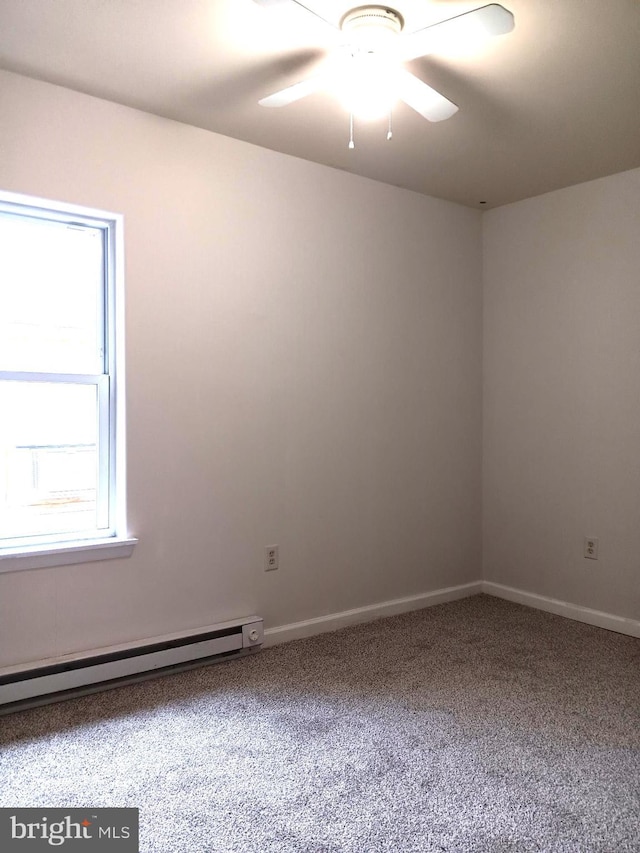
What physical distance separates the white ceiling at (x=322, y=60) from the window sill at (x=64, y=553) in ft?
5.99

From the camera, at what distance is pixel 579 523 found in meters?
3.71

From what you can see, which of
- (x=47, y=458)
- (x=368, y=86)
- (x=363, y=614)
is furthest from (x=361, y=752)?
(x=368, y=86)

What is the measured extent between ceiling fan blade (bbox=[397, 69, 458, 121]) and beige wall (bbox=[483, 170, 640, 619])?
164cm

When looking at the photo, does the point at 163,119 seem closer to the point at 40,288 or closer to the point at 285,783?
the point at 40,288

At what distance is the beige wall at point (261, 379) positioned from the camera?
270 cm

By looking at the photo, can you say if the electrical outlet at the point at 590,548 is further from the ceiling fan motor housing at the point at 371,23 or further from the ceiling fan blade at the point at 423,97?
the ceiling fan motor housing at the point at 371,23

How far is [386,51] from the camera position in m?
2.20

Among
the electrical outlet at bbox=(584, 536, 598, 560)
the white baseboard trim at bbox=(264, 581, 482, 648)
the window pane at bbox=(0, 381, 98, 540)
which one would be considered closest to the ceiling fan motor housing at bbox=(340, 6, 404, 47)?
the window pane at bbox=(0, 381, 98, 540)

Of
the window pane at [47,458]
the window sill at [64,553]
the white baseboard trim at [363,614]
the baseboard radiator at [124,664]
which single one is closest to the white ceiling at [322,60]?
the window pane at [47,458]

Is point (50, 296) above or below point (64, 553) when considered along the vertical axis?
above

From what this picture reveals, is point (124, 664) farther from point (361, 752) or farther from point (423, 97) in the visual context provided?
point (423, 97)

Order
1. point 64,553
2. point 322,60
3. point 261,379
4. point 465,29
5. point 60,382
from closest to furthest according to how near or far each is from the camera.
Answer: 1. point 465,29
2. point 322,60
3. point 64,553
4. point 60,382
5. point 261,379

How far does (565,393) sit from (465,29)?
2344 mm

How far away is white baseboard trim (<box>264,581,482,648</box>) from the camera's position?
326 centimetres
